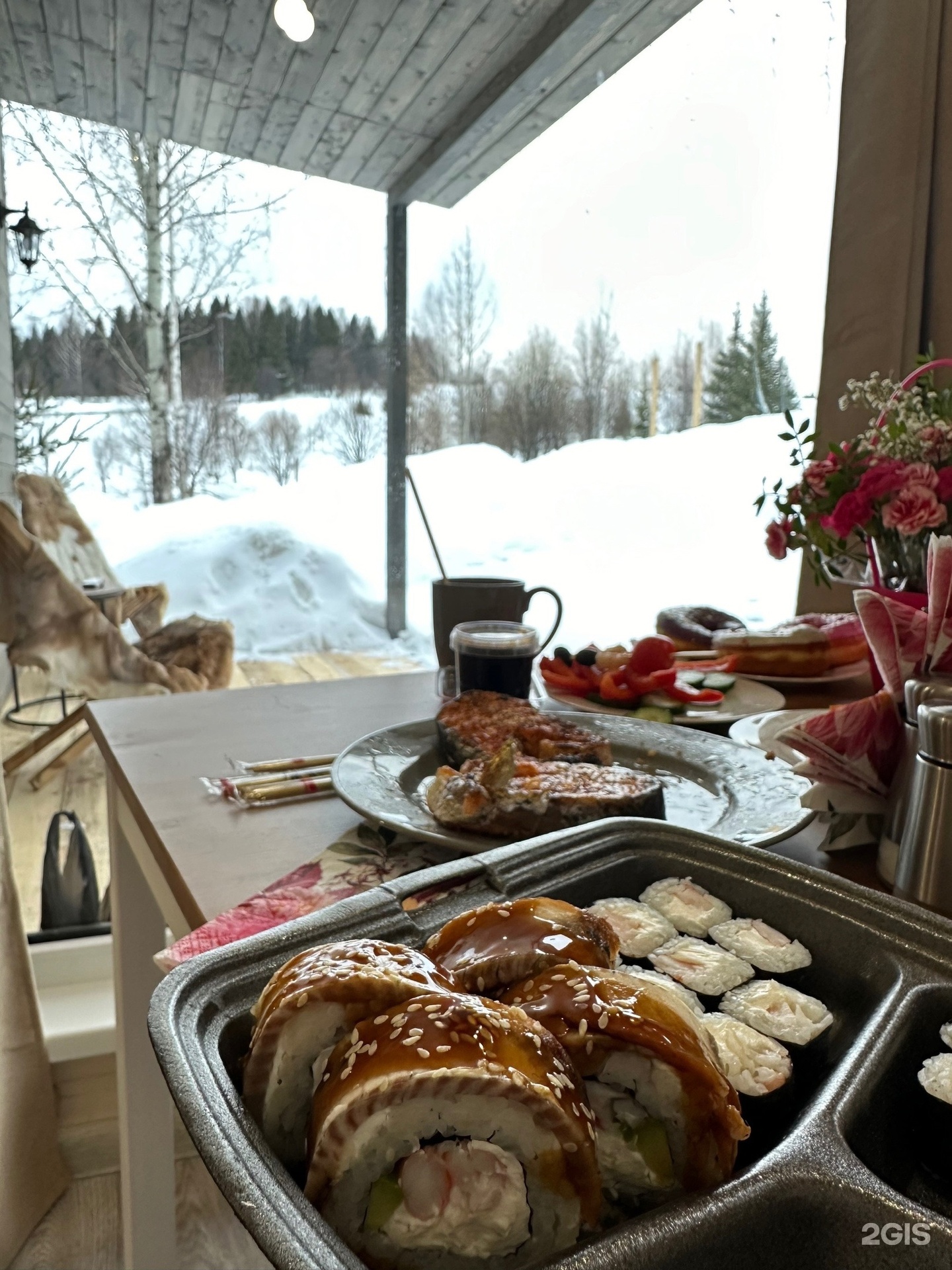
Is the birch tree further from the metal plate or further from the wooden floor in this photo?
the metal plate

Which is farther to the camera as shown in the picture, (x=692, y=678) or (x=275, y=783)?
(x=692, y=678)

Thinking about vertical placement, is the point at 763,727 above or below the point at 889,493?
below

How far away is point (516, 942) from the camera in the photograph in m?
0.39

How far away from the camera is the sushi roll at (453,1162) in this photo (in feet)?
0.96

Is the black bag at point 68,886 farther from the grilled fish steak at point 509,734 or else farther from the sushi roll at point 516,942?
the sushi roll at point 516,942

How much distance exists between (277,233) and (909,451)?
5.34ft

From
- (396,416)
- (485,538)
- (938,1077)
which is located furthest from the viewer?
(485,538)

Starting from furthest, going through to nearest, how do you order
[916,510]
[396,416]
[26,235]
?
[396,416] → [26,235] → [916,510]

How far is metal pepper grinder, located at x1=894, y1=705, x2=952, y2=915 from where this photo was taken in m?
0.60

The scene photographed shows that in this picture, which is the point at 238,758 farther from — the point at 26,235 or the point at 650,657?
the point at 26,235

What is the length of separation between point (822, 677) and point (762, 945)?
93cm

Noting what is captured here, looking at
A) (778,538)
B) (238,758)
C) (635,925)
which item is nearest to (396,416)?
(778,538)

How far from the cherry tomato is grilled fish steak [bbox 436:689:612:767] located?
0.81ft

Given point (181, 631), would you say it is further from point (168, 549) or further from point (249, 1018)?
point (249, 1018)
